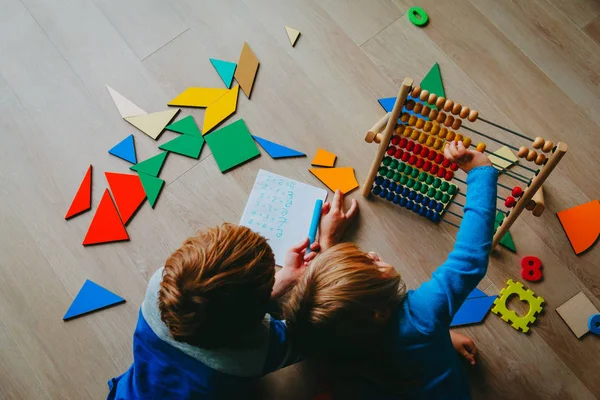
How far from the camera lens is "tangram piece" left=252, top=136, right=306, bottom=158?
4.59ft

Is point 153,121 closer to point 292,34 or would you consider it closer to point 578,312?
point 292,34

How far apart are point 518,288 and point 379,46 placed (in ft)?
2.59

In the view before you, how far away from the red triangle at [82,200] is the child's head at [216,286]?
0.56 m

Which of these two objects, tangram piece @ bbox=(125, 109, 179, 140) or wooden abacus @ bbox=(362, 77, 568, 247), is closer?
wooden abacus @ bbox=(362, 77, 568, 247)

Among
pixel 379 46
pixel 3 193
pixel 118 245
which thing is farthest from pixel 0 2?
pixel 379 46

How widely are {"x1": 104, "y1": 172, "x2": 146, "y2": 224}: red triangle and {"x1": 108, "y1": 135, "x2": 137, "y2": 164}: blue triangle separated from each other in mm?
48

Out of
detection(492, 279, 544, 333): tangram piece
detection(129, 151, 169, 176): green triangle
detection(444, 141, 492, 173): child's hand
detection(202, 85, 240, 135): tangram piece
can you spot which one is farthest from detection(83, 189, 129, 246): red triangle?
detection(492, 279, 544, 333): tangram piece

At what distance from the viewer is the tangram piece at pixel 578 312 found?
4.17ft

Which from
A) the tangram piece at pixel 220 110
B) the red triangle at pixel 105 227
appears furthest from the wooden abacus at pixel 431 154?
the red triangle at pixel 105 227

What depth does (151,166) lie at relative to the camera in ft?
4.57

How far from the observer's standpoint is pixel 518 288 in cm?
130

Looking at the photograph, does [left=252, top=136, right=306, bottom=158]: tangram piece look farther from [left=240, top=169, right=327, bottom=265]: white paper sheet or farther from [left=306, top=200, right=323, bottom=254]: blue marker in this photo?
[left=306, top=200, right=323, bottom=254]: blue marker

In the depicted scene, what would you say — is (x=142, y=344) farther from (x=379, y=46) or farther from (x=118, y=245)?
(x=379, y=46)

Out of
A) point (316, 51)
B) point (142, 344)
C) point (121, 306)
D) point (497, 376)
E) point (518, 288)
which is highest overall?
point (316, 51)
